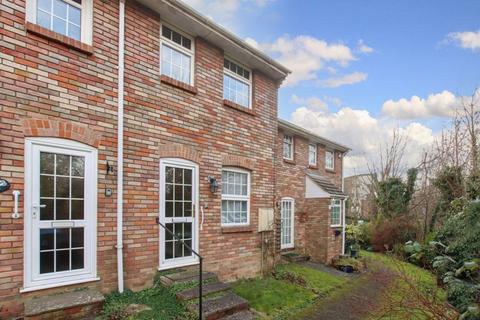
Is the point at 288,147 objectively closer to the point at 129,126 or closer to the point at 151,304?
the point at 129,126

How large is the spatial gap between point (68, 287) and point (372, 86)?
39.8ft

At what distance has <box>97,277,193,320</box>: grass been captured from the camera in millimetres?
4566

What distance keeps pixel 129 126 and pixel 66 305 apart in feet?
9.85

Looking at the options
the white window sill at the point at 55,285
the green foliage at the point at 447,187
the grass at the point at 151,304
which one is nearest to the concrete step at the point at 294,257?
the green foliage at the point at 447,187

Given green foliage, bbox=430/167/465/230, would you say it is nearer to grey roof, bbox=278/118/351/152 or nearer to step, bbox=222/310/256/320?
grey roof, bbox=278/118/351/152

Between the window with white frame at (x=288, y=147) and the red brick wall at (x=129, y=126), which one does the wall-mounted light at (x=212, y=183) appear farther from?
the window with white frame at (x=288, y=147)

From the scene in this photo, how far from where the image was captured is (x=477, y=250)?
5.15 m

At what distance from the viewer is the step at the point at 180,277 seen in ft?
18.6

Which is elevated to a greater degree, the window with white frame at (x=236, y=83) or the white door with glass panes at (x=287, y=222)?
the window with white frame at (x=236, y=83)

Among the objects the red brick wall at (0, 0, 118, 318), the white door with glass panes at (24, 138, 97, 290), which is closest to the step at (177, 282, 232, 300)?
the red brick wall at (0, 0, 118, 318)

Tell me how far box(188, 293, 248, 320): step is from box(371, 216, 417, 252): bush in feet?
38.9

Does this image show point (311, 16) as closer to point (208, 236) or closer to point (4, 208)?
point (208, 236)

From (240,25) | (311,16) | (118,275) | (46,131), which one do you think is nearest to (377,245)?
(311,16)

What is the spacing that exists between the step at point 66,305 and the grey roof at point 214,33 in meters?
5.28
